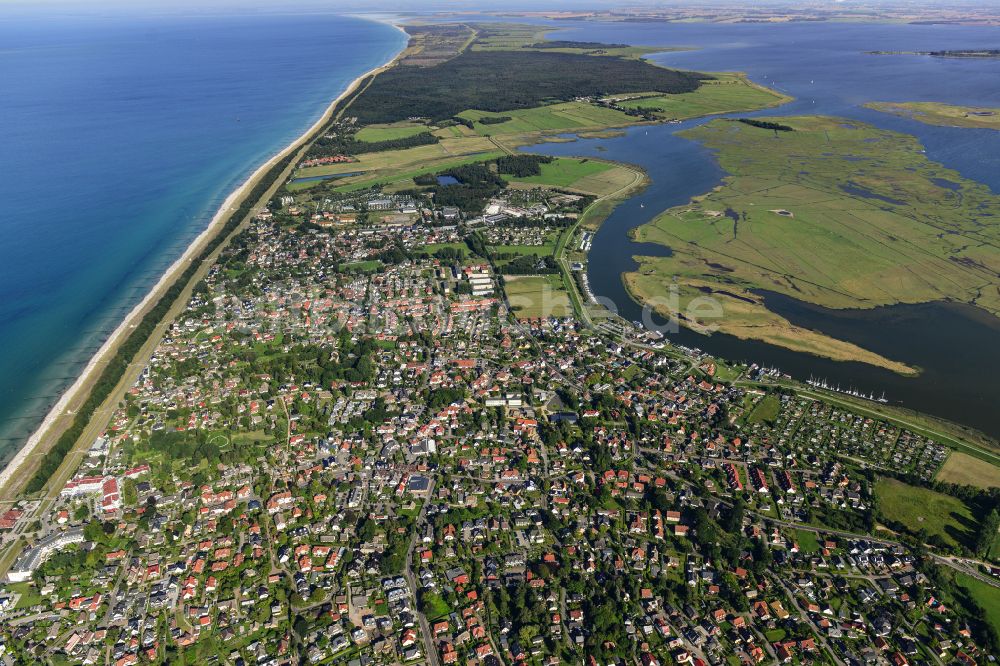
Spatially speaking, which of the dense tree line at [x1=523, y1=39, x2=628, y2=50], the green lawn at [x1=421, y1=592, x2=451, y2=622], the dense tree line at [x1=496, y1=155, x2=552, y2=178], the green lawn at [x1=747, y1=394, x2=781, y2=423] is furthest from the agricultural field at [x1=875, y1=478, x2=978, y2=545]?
the dense tree line at [x1=523, y1=39, x2=628, y2=50]

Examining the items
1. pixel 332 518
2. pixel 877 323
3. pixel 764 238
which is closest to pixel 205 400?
pixel 332 518

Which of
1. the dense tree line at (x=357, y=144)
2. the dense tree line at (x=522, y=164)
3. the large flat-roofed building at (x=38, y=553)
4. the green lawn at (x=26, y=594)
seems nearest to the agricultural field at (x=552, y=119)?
the dense tree line at (x=357, y=144)

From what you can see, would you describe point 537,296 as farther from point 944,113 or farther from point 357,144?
point 944,113

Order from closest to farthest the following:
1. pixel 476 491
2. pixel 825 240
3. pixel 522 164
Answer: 1. pixel 476 491
2. pixel 825 240
3. pixel 522 164

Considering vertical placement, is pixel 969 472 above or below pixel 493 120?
below

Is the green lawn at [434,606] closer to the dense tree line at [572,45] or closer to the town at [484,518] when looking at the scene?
the town at [484,518]

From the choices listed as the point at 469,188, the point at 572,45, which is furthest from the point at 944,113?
the point at 572,45

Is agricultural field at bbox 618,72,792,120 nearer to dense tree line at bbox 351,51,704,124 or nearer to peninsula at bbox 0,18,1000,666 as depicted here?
dense tree line at bbox 351,51,704,124
